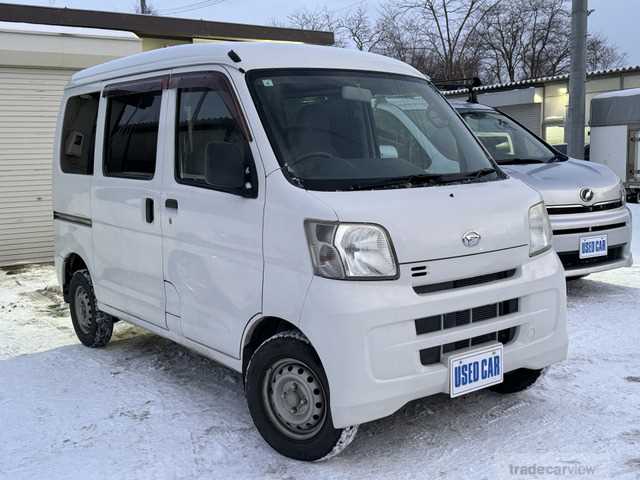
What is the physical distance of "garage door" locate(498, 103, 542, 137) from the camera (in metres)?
22.5

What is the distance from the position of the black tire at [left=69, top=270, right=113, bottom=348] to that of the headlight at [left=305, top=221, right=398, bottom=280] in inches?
108

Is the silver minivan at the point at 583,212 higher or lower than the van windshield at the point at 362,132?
lower

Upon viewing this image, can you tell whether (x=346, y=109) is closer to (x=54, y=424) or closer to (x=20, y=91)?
(x=54, y=424)

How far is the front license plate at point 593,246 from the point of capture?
20.0 ft

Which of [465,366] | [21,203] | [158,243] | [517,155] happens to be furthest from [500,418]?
[21,203]

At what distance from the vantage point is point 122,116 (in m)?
4.66

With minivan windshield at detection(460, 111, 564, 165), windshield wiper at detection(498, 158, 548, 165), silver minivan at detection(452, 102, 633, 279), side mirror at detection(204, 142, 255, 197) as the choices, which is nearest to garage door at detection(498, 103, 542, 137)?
minivan windshield at detection(460, 111, 564, 165)

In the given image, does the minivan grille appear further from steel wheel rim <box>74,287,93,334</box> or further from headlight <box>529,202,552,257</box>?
steel wheel rim <box>74,287,93,334</box>

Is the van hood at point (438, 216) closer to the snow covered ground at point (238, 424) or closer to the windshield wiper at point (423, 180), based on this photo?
the windshield wiper at point (423, 180)

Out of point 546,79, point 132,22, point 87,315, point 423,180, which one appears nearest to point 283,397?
point 423,180

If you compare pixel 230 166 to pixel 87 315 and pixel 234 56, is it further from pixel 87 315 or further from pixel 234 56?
pixel 87 315

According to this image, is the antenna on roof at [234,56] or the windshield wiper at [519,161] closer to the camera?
the antenna on roof at [234,56]

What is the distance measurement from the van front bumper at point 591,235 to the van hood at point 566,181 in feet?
0.49

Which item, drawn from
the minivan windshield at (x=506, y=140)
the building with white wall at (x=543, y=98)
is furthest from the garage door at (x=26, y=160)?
the building with white wall at (x=543, y=98)
